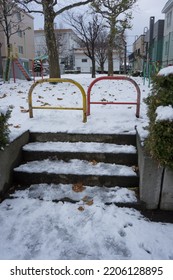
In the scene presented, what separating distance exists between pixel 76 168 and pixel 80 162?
0.20 m

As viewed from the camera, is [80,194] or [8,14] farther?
[8,14]

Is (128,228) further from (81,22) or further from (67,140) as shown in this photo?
(81,22)

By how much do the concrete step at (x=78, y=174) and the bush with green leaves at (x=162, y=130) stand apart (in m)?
0.63

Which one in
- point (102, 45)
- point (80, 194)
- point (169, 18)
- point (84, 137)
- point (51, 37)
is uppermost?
point (169, 18)

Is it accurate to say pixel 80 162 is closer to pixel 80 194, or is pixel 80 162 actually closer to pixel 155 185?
pixel 80 194

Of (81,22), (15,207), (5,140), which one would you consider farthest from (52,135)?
(81,22)

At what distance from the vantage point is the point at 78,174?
10.4ft

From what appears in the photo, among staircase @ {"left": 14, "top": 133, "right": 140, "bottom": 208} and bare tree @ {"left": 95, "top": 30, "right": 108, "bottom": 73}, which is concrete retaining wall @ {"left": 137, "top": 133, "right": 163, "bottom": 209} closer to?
staircase @ {"left": 14, "top": 133, "right": 140, "bottom": 208}

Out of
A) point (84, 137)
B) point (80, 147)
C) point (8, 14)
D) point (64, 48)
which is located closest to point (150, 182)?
point (80, 147)

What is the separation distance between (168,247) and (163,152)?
3.17ft

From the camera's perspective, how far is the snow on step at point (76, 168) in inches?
125

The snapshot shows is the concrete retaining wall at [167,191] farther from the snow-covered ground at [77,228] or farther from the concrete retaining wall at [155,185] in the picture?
the snow-covered ground at [77,228]

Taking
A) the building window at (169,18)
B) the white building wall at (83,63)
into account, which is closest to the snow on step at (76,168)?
the building window at (169,18)

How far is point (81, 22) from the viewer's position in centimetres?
2034
